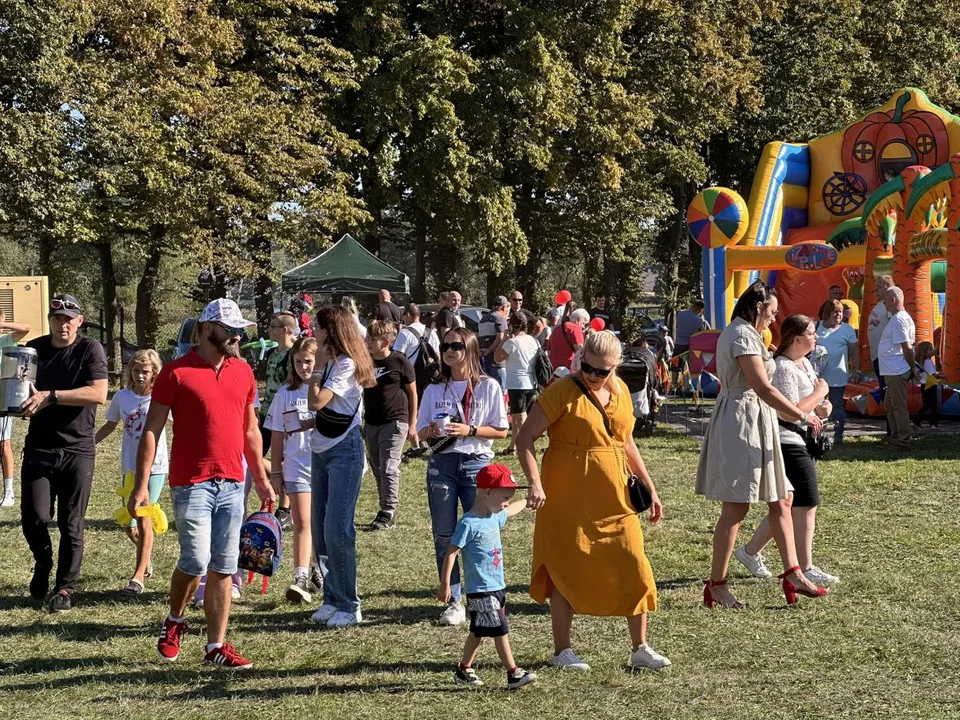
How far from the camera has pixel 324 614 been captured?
6.64m

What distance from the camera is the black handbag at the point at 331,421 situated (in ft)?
21.0

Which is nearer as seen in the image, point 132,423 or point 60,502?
point 60,502

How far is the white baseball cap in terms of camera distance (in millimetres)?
5695

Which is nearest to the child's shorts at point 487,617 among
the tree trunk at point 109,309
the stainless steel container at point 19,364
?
the stainless steel container at point 19,364

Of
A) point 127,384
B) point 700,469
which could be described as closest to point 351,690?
point 700,469

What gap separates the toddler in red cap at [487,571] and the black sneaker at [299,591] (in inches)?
71.0

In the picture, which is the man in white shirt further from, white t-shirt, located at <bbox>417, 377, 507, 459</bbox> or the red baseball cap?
the red baseball cap

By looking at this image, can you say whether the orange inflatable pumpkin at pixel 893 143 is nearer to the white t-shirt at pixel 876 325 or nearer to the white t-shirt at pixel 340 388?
the white t-shirt at pixel 876 325

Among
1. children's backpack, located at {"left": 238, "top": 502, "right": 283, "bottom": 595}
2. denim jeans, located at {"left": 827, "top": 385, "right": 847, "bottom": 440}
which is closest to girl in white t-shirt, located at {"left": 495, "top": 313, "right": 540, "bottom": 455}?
denim jeans, located at {"left": 827, "top": 385, "right": 847, "bottom": 440}

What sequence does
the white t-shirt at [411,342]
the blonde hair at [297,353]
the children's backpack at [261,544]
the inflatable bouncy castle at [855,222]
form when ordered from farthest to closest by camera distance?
the inflatable bouncy castle at [855,222] → the white t-shirt at [411,342] → the blonde hair at [297,353] → the children's backpack at [261,544]

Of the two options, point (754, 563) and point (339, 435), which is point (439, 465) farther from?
point (754, 563)

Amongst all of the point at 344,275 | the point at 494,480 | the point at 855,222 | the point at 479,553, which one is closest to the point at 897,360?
the point at 855,222

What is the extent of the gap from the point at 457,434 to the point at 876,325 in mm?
8720

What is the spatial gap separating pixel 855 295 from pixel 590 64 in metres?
12.2
